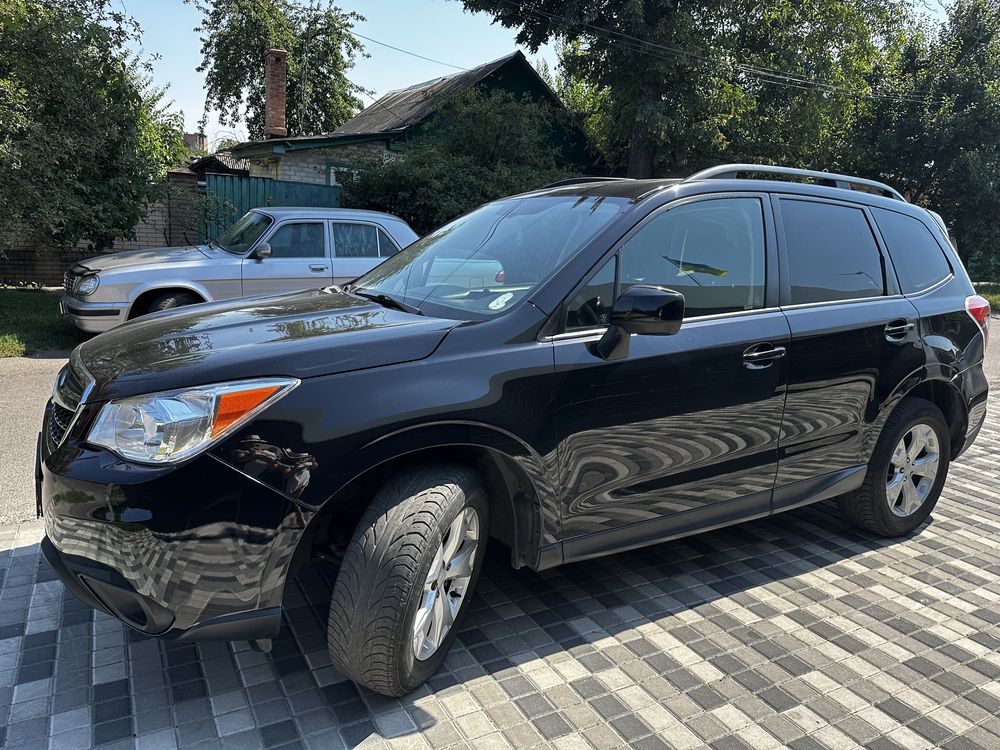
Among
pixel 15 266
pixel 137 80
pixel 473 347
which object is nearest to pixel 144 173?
pixel 137 80

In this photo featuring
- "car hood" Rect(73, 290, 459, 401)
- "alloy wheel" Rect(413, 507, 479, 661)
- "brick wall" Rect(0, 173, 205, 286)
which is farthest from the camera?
"brick wall" Rect(0, 173, 205, 286)

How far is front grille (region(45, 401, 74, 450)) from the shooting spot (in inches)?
102

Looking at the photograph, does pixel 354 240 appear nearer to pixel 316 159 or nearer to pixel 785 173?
pixel 785 173

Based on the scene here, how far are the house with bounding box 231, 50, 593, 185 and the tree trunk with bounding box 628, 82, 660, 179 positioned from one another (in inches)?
92.4

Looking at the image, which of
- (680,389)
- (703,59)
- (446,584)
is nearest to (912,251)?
(680,389)

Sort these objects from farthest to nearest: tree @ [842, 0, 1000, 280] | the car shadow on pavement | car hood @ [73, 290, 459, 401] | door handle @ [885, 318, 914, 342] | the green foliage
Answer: tree @ [842, 0, 1000, 280] → the green foliage → door handle @ [885, 318, 914, 342] → the car shadow on pavement → car hood @ [73, 290, 459, 401]

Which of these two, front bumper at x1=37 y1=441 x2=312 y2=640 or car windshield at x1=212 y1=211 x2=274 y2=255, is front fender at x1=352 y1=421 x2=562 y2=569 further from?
car windshield at x1=212 y1=211 x2=274 y2=255

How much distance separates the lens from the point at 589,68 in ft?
63.4

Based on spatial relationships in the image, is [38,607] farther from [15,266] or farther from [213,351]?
[15,266]

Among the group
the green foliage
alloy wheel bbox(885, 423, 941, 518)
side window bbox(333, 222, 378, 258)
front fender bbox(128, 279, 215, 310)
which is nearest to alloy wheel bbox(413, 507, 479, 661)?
alloy wheel bbox(885, 423, 941, 518)

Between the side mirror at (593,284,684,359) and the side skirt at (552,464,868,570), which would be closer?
the side mirror at (593,284,684,359)

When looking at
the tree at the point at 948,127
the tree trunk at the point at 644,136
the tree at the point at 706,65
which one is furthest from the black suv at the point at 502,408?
the tree at the point at 948,127

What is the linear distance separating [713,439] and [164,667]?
7.89 feet

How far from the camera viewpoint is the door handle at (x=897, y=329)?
3.89 metres
